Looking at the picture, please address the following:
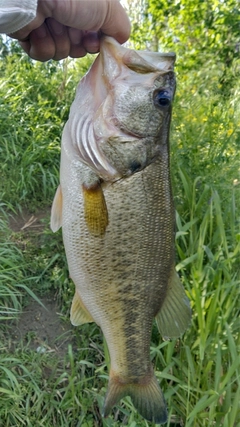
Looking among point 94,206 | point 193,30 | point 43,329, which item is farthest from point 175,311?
Result: point 193,30

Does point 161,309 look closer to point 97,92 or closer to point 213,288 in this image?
point 97,92

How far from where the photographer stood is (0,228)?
3.08m

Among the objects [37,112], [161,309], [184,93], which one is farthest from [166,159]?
[184,93]

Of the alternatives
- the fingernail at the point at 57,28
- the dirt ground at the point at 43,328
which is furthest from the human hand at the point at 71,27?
the dirt ground at the point at 43,328

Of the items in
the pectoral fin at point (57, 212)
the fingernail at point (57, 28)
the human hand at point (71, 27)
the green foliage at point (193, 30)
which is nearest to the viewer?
the human hand at point (71, 27)

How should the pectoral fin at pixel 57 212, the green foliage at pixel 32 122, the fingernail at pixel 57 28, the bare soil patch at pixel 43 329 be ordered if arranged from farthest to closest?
the green foliage at pixel 32 122 → the bare soil patch at pixel 43 329 → the fingernail at pixel 57 28 → the pectoral fin at pixel 57 212

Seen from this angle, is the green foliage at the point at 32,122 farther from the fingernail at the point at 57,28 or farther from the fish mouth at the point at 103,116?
the fish mouth at the point at 103,116

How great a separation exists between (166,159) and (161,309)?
1.77 feet

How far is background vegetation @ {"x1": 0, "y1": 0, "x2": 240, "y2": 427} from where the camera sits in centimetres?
226

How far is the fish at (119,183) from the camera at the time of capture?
143cm

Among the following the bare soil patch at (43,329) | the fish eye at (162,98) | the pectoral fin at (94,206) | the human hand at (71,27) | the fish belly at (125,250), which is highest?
the human hand at (71,27)

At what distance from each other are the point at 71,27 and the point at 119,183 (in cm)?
59

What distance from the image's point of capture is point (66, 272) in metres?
2.95

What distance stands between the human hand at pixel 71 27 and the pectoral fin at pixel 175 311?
34.3 inches
